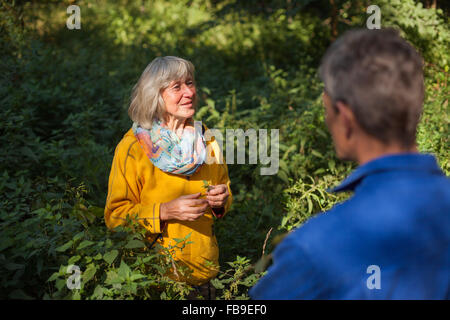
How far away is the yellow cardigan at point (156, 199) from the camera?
9.24 feet

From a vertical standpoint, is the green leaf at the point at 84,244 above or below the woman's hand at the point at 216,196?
below

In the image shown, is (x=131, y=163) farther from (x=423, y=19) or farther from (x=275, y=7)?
(x=275, y=7)

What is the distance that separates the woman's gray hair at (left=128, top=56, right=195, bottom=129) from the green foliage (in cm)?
59

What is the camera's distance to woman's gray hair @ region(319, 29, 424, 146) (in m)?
1.24

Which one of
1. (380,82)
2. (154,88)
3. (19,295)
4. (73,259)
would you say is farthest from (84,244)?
(380,82)

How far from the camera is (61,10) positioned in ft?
38.4

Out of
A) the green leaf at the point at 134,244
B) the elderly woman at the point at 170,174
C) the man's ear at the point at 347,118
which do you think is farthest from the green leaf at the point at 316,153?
the man's ear at the point at 347,118

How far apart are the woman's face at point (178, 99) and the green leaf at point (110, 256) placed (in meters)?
0.93

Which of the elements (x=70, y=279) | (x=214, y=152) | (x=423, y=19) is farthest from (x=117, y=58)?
(x=70, y=279)

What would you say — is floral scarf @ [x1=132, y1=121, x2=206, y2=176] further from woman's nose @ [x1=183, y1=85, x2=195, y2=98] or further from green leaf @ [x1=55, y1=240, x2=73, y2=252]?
green leaf @ [x1=55, y1=240, x2=73, y2=252]

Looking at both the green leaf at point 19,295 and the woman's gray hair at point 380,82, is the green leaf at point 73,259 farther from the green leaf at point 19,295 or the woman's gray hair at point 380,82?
the woman's gray hair at point 380,82

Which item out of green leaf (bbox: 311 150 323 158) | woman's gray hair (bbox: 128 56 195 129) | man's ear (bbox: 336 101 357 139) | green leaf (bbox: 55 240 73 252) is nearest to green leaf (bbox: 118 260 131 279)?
green leaf (bbox: 55 240 73 252)

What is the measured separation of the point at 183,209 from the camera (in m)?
2.77
